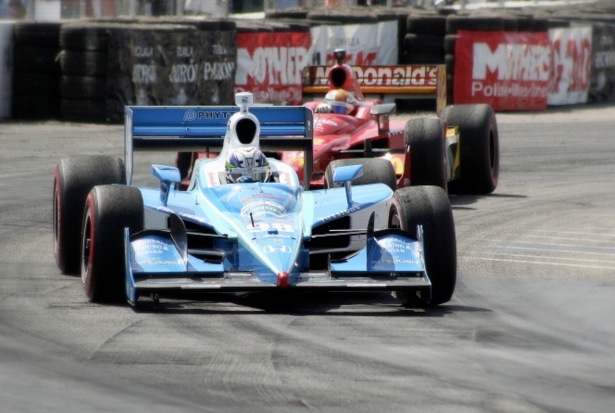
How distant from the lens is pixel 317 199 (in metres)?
10.4

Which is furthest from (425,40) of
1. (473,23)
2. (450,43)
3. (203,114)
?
(203,114)

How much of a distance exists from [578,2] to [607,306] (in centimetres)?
3107

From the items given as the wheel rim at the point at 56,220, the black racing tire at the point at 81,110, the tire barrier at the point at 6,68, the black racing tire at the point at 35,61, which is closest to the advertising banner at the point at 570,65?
the black racing tire at the point at 81,110

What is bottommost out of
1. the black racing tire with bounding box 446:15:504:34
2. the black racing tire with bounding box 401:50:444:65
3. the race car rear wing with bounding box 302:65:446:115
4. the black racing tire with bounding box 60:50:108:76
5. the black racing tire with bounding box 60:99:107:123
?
the black racing tire with bounding box 60:99:107:123

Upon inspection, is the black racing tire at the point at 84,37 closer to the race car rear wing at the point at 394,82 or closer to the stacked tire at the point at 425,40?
the race car rear wing at the point at 394,82

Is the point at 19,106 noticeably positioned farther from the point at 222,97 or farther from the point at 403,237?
the point at 403,237

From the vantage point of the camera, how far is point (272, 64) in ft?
88.7

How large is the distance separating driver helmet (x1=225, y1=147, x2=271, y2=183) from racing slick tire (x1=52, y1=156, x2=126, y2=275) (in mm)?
930

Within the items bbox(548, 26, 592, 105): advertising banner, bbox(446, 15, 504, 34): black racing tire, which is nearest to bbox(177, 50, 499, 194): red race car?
bbox(446, 15, 504, 34): black racing tire

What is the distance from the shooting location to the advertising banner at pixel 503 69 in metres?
27.9

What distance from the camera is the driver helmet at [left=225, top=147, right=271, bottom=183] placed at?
10477 millimetres

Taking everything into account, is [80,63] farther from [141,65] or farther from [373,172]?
[373,172]

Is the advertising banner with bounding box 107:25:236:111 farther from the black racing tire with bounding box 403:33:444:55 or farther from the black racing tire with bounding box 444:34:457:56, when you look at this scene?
the black racing tire with bounding box 444:34:457:56

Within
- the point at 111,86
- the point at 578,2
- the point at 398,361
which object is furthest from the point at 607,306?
the point at 578,2
